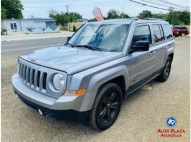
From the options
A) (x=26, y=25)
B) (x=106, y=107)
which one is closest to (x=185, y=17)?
(x=26, y=25)

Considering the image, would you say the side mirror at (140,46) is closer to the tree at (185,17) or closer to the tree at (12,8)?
the tree at (12,8)

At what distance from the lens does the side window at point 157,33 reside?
4.58 meters

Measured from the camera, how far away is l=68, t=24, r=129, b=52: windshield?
11.6ft

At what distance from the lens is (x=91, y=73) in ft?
8.84

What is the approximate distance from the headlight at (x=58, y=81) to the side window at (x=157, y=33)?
2.81 m

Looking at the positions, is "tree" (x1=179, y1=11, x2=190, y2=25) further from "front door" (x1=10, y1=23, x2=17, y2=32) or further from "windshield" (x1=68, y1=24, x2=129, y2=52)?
"windshield" (x1=68, y1=24, x2=129, y2=52)

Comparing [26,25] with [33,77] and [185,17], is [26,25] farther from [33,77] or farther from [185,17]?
[185,17]

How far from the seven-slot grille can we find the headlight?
0.17m

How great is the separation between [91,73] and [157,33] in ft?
9.00

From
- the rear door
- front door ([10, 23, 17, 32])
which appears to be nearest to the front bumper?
the rear door

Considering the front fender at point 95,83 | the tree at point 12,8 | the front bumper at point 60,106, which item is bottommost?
the front bumper at point 60,106

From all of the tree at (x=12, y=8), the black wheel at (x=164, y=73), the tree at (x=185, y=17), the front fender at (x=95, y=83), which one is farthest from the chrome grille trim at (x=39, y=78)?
the tree at (x=185, y=17)

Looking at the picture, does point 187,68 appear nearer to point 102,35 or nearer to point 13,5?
point 102,35

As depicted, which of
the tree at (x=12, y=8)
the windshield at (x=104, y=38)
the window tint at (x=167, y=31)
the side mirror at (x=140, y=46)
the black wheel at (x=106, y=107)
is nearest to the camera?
the black wheel at (x=106, y=107)
